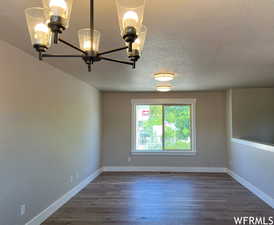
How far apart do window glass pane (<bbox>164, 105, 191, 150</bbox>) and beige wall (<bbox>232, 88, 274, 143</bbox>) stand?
1.36 metres

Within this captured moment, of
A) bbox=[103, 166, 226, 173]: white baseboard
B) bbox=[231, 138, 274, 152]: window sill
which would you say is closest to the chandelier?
bbox=[231, 138, 274, 152]: window sill

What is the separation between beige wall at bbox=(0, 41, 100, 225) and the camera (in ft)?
8.73

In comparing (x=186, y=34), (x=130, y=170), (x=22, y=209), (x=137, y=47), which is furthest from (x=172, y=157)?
(x=137, y=47)

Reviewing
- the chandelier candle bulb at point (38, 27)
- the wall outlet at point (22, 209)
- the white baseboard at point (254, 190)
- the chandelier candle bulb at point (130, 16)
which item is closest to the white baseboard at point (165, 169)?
the white baseboard at point (254, 190)

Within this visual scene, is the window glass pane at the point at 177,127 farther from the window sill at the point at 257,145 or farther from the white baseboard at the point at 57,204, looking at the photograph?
the white baseboard at the point at 57,204

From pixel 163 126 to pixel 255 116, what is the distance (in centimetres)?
251

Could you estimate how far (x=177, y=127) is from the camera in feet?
23.0

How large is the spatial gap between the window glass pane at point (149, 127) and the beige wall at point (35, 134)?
2.37m

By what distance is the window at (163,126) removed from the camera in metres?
6.93

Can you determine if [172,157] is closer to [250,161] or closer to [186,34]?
[250,161]

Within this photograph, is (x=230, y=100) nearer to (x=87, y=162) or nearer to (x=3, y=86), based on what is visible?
(x=87, y=162)

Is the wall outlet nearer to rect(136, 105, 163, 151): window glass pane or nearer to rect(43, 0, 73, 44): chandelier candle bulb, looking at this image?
rect(43, 0, 73, 44): chandelier candle bulb

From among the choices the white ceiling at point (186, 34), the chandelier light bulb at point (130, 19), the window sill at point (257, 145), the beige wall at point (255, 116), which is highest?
the white ceiling at point (186, 34)

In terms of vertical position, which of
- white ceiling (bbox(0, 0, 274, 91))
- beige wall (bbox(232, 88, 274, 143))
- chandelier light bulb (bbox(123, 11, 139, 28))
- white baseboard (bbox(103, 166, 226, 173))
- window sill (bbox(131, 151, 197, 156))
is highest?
white ceiling (bbox(0, 0, 274, 91))
